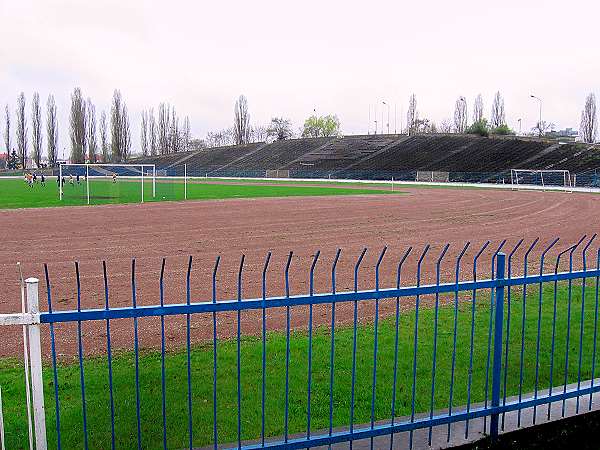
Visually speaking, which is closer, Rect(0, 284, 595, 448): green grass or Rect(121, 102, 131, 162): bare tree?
Rect(0, 284, 595, 448): green grass

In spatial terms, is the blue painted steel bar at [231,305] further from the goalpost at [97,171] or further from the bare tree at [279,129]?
the bare tree at [279,129]

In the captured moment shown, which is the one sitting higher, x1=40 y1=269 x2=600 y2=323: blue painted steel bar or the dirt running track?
x1=40 y1=269 x2=600 y2=323: blue painted steel bar

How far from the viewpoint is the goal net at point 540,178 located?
64.0m

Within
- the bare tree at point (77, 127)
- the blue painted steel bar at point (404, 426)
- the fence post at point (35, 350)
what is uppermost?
the bare tree at point (77, 127)

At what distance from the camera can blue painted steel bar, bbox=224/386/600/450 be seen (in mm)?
4844

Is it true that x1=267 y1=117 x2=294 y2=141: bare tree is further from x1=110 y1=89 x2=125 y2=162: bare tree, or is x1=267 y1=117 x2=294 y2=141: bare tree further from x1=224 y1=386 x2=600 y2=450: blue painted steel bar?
x1=224 y1=386 x2=600 y2=450: blue painted steel bar

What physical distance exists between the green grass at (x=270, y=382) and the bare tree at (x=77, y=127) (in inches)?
4074

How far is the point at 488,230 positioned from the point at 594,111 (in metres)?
90.9

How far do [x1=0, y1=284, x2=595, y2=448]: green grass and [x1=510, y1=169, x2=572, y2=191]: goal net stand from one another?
57637 mm

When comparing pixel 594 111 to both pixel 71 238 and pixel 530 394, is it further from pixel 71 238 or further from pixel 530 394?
pixel 530 394

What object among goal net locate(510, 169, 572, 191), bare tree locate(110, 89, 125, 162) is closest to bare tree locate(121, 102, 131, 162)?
bare tree locate(110, 89, 125, 162)

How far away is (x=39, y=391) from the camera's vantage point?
13.6 ft

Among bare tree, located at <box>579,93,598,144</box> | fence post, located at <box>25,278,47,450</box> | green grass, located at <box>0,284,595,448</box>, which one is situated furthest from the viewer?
bare tree, located at <box>579,93,598,144</box>

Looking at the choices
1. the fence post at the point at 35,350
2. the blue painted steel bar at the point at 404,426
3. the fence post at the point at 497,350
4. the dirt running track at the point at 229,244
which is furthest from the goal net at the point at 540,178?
the fence post at the point at 35,350
